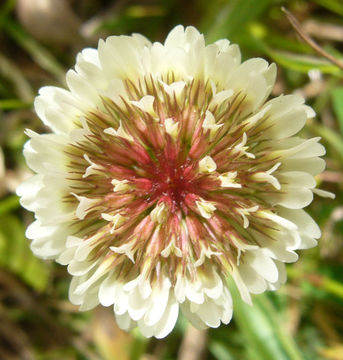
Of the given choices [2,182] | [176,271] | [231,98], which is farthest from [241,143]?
[2,182]

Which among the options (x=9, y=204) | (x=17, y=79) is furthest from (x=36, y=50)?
(x=9, y=204)

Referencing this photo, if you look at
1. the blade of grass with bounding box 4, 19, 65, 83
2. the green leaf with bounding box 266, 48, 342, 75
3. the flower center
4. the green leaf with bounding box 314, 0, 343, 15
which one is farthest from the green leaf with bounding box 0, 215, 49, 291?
the green leaf with bounding box 314, 0, 343, 15

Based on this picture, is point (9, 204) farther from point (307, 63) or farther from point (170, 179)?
point (307, 63)

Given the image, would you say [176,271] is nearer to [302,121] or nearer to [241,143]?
[241,143]

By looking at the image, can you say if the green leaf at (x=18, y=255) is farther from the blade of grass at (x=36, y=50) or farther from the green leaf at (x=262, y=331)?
the green leaf at (x=262, y=331)

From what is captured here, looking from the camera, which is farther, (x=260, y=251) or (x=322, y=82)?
(x=322, y=82)

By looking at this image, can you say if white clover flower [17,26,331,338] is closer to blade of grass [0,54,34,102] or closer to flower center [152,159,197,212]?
flower center [152,159,197,212]
